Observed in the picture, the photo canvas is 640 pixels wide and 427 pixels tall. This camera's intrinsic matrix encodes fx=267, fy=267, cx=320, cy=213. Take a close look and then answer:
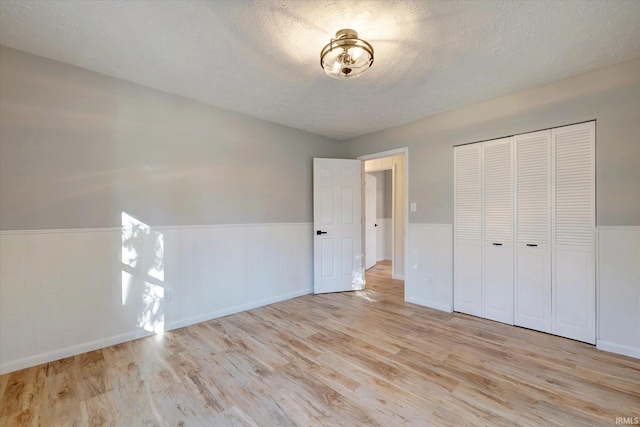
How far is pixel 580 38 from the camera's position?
1918mm

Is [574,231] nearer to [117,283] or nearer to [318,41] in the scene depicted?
[318,41]

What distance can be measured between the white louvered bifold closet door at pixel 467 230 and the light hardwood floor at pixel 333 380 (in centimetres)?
44

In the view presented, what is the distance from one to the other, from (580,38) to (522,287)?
2231 millimetres

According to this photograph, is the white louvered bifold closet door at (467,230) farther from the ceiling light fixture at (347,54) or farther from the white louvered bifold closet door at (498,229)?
the ceiling light fixture at (347,54)

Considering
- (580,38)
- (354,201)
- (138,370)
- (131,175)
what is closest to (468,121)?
(580,38)

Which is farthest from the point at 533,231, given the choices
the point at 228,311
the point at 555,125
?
the point at 228,311

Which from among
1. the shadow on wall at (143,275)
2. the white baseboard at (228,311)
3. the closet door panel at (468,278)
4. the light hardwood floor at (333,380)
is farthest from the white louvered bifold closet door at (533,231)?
the shadow on wall at (143,275)

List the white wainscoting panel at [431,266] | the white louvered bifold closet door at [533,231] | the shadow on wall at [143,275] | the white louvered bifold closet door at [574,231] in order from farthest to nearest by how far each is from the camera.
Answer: the white wainscoting panel at [431,266] < the white louvered bifold closet door at [533,231] < the shadow on wall at [143,275] < the white louvered bifold closet door at [574,231]

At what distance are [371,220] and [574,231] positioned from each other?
12.4 feet

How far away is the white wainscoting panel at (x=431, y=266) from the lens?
332 centimetres

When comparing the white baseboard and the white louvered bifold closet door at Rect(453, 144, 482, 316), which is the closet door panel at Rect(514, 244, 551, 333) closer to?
the white louvered bifold closet door at Rect(453, 144, 482, 316)

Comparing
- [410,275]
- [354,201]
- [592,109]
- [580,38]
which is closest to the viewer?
[580,38]

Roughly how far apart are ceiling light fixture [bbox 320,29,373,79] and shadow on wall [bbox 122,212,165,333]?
7.50 feet

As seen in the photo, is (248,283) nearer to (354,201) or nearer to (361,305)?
(361,305)
